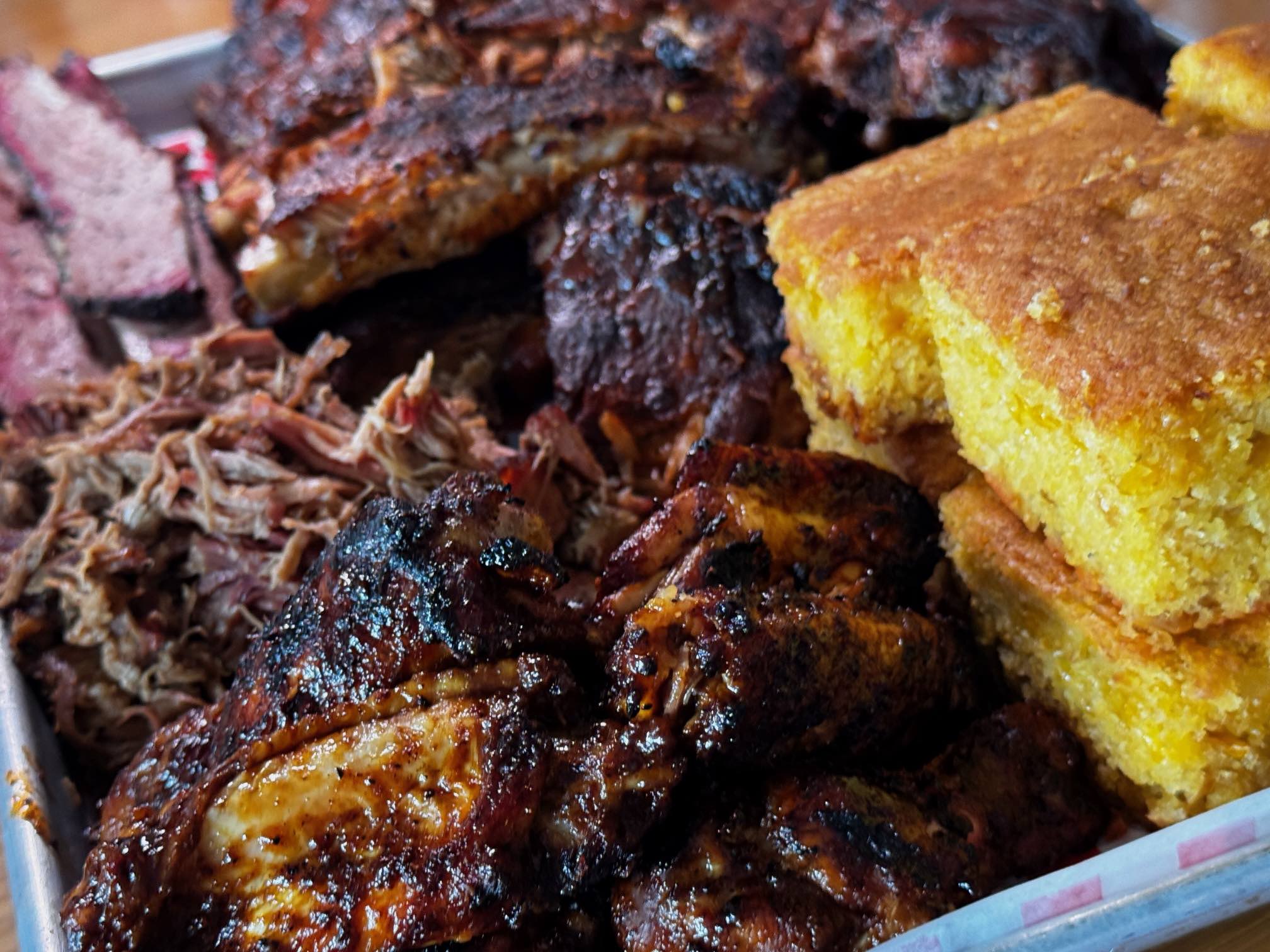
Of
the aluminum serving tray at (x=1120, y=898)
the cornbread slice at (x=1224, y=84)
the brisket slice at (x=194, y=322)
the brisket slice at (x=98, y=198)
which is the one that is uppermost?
the cornbread slice at (x=1224, y=84)

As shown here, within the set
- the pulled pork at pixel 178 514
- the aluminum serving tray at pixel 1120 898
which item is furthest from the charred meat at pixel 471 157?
the aluminum serving tray at pixel 1120 898

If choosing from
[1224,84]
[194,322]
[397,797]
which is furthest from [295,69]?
[397,797]

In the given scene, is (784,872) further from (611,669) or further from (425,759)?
(425,759)

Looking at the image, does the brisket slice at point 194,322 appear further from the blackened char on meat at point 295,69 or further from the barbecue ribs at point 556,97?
the blackened char on meat at point 295,69

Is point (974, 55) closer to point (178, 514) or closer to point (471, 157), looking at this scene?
point (471, 157)

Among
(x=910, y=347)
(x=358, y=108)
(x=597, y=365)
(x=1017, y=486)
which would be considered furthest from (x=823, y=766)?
(x=358, y=108)

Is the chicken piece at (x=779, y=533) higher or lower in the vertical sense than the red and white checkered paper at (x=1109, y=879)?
higher
